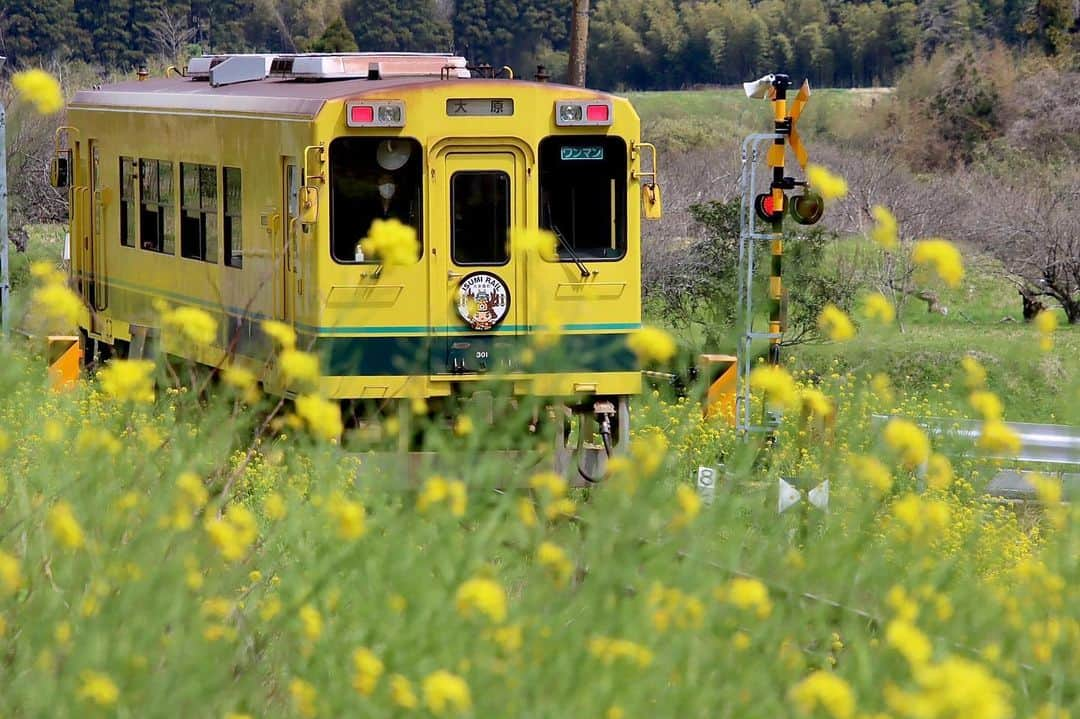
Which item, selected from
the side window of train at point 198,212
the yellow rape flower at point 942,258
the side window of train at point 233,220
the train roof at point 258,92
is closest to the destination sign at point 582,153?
the train roof at point 258,92

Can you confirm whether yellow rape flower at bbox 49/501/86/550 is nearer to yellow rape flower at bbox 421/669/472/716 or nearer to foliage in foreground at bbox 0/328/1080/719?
foliage in foreground at bbox 0/328/1080/719

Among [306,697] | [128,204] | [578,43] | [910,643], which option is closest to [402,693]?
[306,697]

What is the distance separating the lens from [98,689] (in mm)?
3631

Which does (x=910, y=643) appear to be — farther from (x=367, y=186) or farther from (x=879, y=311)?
(x=367, y=186)

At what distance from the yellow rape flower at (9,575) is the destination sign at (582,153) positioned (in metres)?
7.25

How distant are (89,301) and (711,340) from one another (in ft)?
20.1

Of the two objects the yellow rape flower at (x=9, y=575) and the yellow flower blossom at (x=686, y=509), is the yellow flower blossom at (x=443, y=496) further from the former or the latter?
the yellow rape flower at (x=9, y=575)

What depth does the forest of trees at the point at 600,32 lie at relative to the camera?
51.3 metres

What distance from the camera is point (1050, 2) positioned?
52.5 meters

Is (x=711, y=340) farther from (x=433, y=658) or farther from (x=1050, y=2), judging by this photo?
(x=1050, y=2)

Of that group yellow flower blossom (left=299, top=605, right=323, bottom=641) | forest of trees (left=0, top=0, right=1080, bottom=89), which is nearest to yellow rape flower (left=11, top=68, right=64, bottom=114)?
yellow flower blossom (left=299, top=605, right=323, bottom=641)

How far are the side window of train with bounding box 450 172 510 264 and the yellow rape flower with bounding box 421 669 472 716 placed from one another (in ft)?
25.5

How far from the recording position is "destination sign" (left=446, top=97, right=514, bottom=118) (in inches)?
437

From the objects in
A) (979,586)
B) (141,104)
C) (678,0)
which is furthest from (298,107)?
(678,0)
